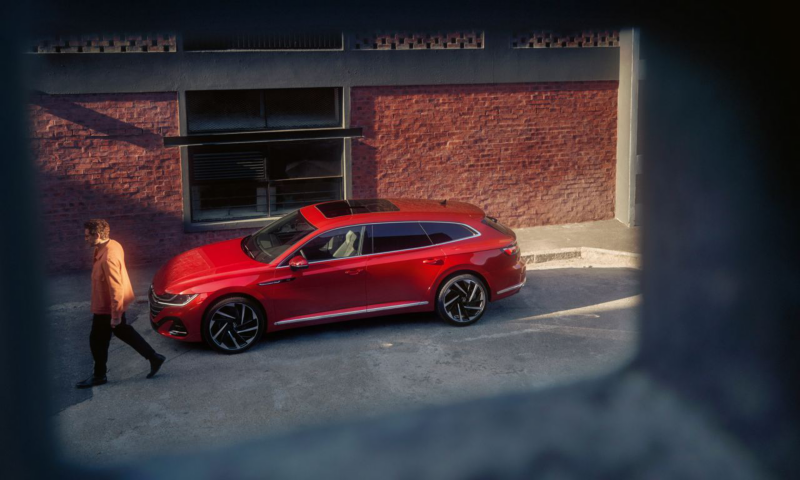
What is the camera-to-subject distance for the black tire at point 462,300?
30.8 feet

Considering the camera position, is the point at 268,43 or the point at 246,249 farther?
the point at 268,43

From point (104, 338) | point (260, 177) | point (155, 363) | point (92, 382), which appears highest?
point (260, 177)

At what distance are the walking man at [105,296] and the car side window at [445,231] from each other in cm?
353

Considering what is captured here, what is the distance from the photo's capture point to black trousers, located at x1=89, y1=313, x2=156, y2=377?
7628mm

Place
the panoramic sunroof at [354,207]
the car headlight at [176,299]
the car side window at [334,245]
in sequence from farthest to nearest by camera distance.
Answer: the panoramic sunroof at [354,207]
the car side window at [334,245]
the car headlight at [176,299]

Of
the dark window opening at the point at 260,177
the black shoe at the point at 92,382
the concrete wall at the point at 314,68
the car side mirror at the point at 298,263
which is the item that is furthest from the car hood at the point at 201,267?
the concrete wall at the point at 314,68

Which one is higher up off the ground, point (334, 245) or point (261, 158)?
point (261, 158)

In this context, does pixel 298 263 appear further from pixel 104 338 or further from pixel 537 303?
pixel 537 303

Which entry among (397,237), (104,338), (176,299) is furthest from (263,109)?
(104,338)

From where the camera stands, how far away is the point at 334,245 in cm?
915

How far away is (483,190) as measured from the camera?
1435 cm

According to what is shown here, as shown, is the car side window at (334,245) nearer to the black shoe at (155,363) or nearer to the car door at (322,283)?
the car door at (322,283)

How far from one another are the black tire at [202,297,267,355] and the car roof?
130cm

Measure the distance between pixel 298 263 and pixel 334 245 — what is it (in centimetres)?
51
